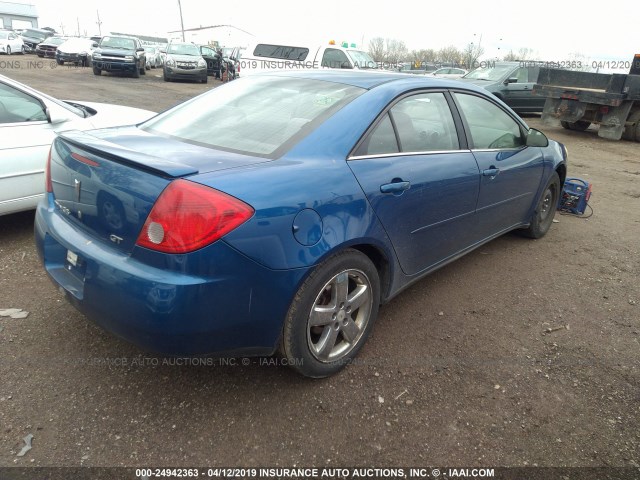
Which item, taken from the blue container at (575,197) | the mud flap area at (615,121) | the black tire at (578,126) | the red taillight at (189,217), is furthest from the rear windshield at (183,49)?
the red taillight at (189,217)

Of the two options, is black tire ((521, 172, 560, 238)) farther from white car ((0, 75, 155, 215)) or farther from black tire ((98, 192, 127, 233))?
white car ((0, 75, 155, 215))

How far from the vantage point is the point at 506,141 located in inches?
151

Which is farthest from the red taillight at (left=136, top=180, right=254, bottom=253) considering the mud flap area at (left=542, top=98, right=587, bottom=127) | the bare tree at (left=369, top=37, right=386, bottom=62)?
the bare tree at (left=369, top=37, right=386, bottom=62)

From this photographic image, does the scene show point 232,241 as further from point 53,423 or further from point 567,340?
point 567,340

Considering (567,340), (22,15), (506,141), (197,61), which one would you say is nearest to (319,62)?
(197,61)

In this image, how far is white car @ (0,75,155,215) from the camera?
147 inches

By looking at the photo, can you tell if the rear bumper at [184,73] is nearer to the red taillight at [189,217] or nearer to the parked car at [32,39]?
the red taillight at [189,217]

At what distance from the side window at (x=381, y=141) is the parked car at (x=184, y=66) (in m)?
20.5

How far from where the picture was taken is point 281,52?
14836mm

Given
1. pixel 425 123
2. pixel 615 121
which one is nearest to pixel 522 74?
pixel 615 121

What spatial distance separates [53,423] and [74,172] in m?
1.18

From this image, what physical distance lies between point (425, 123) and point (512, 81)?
11.7 metres

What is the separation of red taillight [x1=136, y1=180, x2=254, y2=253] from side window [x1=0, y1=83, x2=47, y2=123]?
284 cm

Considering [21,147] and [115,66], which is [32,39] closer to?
[115,66]
